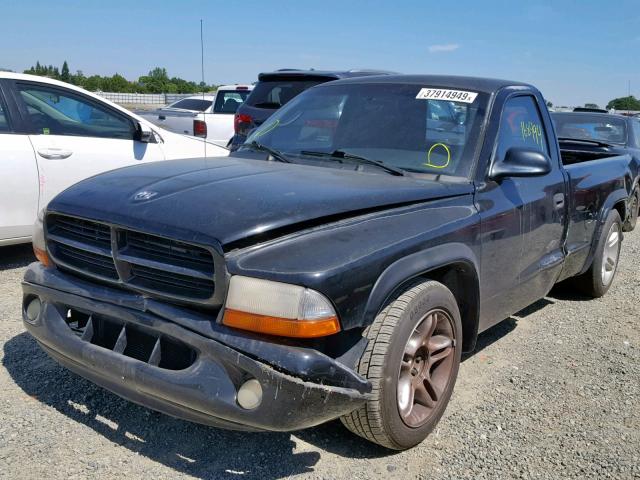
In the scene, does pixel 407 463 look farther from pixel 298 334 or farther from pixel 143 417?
pixel 143 417

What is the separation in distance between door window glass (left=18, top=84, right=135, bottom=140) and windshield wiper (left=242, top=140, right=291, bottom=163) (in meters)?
2.43

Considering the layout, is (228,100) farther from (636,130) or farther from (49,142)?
(49,142)

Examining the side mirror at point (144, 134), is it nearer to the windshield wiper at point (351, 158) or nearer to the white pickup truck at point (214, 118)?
the windshield wiper at point (351, 158)

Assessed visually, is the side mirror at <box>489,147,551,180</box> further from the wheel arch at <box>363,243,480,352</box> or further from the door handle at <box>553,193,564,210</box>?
the door handle at <box>553,193,564,210</box>

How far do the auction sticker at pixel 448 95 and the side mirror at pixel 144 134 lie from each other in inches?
127

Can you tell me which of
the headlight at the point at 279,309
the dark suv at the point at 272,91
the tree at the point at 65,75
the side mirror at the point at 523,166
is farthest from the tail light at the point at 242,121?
the tree at the point at 65,75

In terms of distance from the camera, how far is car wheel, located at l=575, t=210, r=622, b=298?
5.20 metres

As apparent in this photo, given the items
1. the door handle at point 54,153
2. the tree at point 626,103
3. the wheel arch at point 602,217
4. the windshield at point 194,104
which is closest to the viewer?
the wheel arch at point 602,217

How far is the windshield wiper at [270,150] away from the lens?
3.75m

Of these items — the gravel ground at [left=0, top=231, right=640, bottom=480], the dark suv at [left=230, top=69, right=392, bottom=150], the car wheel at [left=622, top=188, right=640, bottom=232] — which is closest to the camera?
the gravel ground at [left=0, top=231, right=640, bottom=480]

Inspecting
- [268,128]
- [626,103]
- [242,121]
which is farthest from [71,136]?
[626,103]

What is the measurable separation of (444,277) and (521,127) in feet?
4.38

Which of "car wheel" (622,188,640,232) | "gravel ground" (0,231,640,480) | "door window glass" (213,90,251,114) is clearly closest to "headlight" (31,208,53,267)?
"gravel ground" (0,231,640,480)

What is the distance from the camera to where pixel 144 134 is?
6.09 meters
